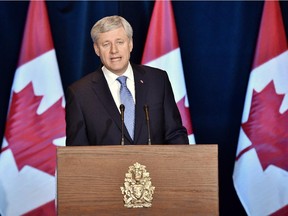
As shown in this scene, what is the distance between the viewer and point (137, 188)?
226 cm

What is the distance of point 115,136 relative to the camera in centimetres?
271

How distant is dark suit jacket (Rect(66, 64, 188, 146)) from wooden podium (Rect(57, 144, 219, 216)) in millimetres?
433

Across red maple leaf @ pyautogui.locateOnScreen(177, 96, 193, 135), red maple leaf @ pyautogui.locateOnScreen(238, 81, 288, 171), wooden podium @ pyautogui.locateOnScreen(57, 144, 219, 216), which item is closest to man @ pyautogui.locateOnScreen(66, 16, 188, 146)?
wooden podium @ pyautogui.locateOnScreen(57, 144, 219, 216)

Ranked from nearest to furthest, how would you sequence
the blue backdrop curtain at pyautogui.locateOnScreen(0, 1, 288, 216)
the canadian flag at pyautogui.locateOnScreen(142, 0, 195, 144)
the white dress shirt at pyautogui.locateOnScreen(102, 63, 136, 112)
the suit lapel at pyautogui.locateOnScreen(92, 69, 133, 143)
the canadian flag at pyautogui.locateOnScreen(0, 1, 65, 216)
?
the suit lapel at pyautogui.locateOnScreen(92, 69, 133, 143) → the white dress shirt at pyautogui.locateOnScreen(102, 63, 136, 112) → the canadian flag at pyautogui.locateOnScreen(0, 1, 65, 216) → the canadian flag at pyautogui.locateOnScreen(142, 0, 195, 144) → the blue backdrop curtain at pyautogui.locateOnScreen(0, 1, 288, 216)

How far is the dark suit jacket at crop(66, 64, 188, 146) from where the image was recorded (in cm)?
273

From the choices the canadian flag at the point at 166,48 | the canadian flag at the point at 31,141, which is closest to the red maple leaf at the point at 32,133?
the canadian flag at the point at 31,141

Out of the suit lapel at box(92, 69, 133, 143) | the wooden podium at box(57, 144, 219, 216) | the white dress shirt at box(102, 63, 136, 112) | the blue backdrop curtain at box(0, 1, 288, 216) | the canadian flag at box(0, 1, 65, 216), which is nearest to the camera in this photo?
the wooden podium at box(57, 144, 219, 216)

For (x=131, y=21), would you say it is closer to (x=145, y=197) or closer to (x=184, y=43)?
(x=184, y=43)

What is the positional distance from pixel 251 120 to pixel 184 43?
0.75m

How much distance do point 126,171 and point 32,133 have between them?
77.4 inches

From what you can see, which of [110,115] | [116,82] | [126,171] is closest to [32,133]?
[116,82]

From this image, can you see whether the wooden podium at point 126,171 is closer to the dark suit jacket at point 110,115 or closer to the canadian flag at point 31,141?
the dark suit jacket at point 110,115

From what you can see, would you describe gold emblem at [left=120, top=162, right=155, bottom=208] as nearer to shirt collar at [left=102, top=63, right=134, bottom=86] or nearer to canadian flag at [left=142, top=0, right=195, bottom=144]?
shirt collar at [left=102, top=63, right=134, bottom=86]

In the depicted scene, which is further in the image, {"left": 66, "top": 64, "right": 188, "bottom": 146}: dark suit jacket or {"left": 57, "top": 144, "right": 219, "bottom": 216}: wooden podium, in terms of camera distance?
{"left": 66, "top": 64, "right": 188, "bottom": 146}: dark suit jacket
